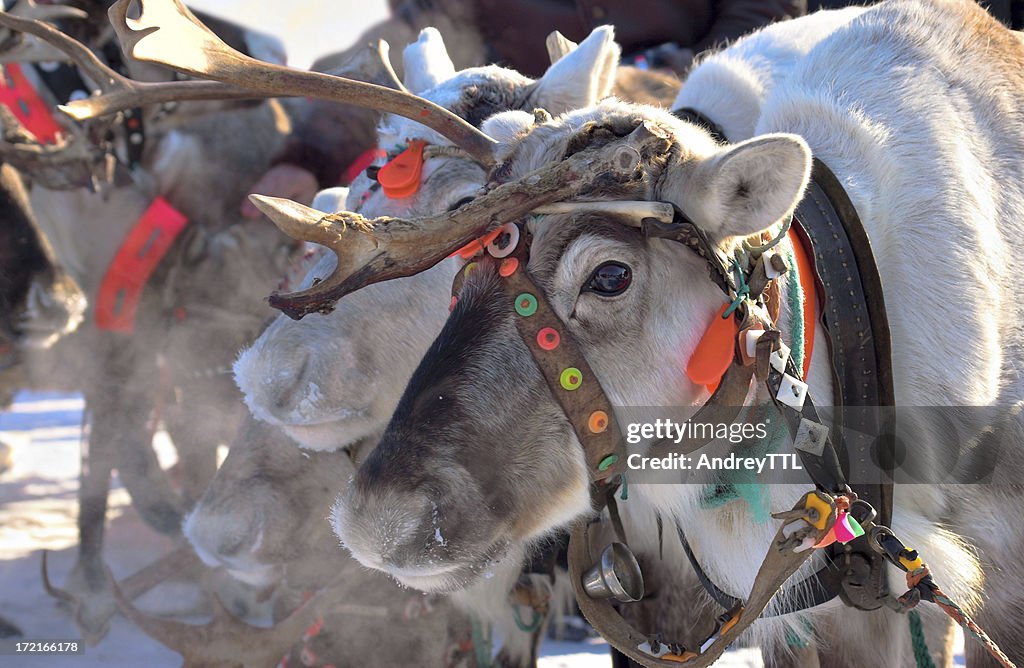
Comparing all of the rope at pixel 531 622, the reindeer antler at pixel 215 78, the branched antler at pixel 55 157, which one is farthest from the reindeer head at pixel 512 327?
the branched antler at pixel 55 157

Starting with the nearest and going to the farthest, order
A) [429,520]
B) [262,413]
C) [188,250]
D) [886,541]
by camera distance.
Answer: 1. [429,520]
2. [886,541]
3. [262,413]
4. [188,250]

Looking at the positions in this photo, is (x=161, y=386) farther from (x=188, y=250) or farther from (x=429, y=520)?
(x=429, y=520)

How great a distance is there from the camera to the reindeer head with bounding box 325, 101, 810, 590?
1.63 m

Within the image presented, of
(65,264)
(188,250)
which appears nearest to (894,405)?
(188,250)

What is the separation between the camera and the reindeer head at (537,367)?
1.63 m

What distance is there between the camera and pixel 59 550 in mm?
4785

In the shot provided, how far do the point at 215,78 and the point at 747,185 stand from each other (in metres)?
1.04

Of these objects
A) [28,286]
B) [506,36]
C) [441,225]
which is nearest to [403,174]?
[441,225]

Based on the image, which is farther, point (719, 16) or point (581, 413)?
point (719, 16)

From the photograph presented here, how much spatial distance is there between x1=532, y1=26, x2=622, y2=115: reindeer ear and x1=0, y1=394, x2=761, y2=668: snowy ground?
2.05 m

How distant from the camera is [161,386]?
451 cm

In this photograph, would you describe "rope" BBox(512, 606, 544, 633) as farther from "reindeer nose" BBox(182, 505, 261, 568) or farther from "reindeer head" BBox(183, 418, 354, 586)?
"reindeer nose" BBox(182, 505, 261, 568)

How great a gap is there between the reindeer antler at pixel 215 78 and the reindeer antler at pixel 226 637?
4.27ft

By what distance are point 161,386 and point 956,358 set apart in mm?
3511
